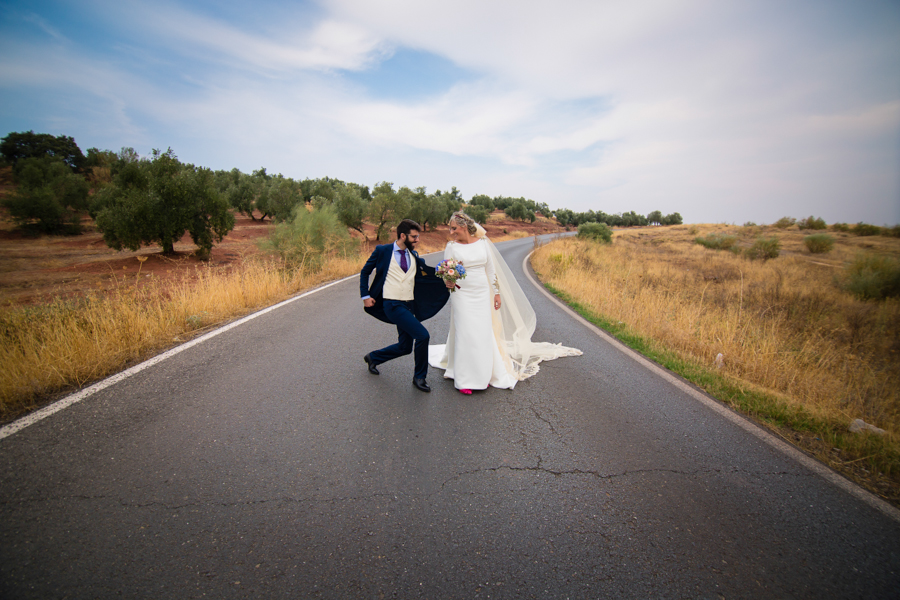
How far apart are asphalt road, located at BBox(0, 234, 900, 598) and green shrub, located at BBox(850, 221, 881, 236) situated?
47.4 metres

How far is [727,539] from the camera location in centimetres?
222

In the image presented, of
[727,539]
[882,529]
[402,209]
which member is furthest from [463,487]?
[402,209]

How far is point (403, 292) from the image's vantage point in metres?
4.27

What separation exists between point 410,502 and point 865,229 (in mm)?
52293

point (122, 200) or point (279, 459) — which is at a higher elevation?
point (122, 200)

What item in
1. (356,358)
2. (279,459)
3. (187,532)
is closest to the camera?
(187,532)

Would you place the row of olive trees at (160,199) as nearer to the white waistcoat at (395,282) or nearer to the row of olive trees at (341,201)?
the row of olive trees at (341,201)

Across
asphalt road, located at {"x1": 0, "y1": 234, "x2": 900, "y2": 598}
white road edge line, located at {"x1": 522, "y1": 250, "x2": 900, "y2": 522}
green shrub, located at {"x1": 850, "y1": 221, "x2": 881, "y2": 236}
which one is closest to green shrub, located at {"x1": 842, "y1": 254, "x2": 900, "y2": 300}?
white road edge line, located at {"x1": 522, "y1": 250, "x2": 900, "y2": 522}

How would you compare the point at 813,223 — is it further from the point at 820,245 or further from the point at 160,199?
the point at 160,199

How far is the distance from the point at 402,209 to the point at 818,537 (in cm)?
2957

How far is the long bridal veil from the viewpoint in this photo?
4.79 metres

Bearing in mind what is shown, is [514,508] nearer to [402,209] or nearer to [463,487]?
[463,487]

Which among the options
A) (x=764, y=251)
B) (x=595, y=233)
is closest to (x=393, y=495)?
(x=764, y=251)

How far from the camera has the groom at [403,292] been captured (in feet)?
13.6
